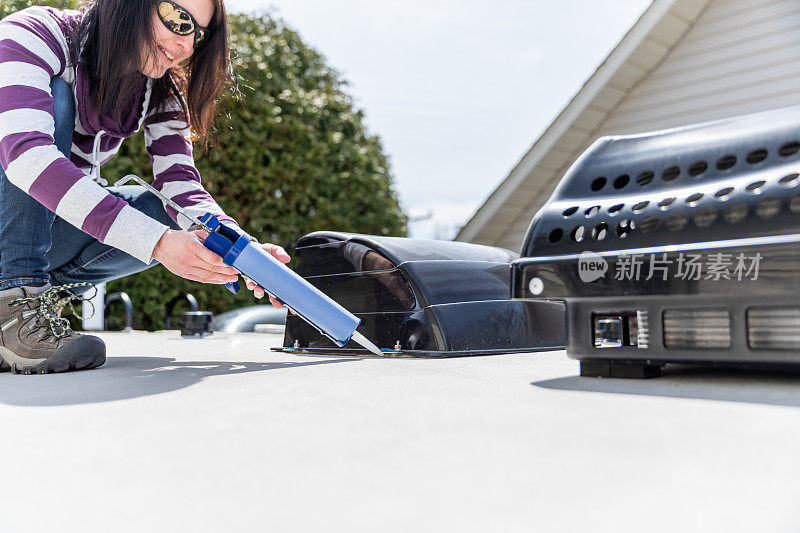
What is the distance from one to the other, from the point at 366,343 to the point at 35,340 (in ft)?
2.62

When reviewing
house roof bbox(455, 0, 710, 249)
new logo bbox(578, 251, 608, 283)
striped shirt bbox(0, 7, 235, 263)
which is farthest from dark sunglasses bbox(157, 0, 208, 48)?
house roof bbox(455, 0, 710, 249)

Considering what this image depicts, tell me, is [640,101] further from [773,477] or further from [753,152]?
[773,477]

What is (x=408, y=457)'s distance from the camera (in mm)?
657

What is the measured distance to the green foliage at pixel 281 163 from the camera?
5.11m

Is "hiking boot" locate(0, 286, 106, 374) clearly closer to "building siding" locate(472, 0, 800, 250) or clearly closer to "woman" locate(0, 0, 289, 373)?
"woman" locate(0, 0, 289, 373)

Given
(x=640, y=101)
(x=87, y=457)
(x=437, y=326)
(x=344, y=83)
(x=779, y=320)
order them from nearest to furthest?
(x=87, y=457), (x=779, y=320), (x=437, y=326), (x=640, y=101), (x=344, y=83)

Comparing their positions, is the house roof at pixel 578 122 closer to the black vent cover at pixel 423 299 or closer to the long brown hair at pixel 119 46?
the black vent cover at pixel 423 299

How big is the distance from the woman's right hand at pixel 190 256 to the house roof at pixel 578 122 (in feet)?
11.4

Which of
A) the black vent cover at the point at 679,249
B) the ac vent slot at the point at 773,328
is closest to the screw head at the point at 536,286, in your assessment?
the black vent cover at the point at 679,249

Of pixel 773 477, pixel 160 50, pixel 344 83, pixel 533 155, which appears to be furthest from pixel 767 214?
pixel 344 83

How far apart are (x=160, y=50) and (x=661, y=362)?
1442 mm

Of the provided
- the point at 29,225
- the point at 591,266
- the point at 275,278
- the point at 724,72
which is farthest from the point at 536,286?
the point at 724,72

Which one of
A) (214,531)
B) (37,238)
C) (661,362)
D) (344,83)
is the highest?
(344,83)

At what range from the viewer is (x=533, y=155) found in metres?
4.54
